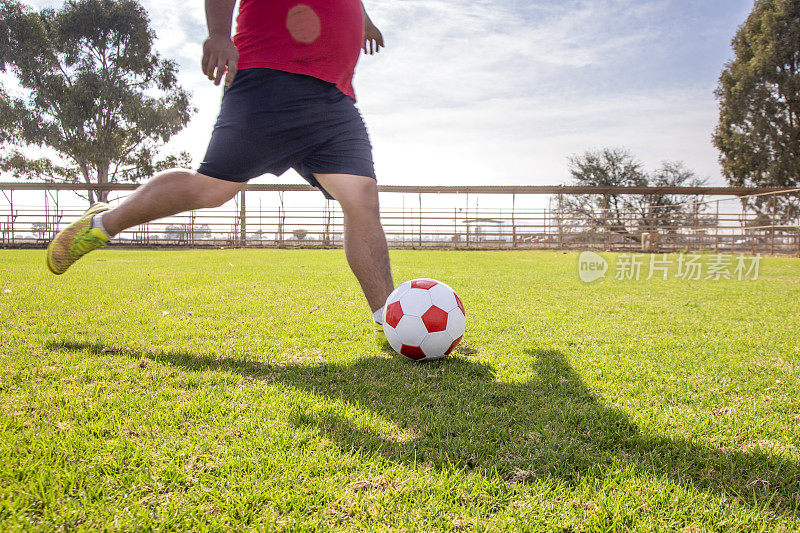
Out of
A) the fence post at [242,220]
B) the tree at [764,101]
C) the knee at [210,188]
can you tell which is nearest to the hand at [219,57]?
the knee at [210,188]

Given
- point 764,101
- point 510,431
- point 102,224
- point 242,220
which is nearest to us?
point 510,431

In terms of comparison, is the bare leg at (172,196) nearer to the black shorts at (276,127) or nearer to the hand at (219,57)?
the black shorts at (276,127)

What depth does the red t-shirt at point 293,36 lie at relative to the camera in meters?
2.02

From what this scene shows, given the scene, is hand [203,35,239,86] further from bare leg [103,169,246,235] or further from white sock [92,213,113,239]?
white sock [92,213,113,239]

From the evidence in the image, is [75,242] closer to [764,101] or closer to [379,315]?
[379,315]

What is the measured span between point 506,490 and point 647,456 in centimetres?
45

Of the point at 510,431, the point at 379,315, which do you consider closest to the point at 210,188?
the point at 379,315

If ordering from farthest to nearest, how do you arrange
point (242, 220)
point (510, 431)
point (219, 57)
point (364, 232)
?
point (242, 220) < point (364, 232) < point (219, 57) < point (510, 431)

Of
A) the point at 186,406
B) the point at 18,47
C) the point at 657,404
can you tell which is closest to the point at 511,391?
the point at 657,404

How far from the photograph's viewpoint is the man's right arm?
194 cm

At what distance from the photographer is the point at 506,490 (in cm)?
105

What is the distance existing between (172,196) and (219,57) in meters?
0.64

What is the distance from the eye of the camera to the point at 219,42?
1.94 meters

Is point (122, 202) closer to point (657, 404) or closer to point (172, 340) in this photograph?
point (172, 340)
